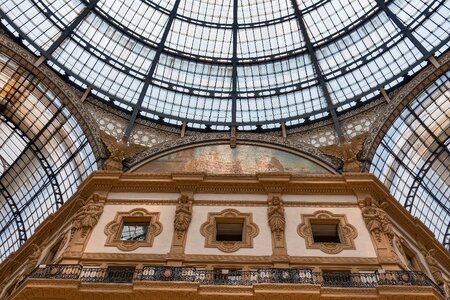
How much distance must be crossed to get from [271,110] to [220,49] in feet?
21.1

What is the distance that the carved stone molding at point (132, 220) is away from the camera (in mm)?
20625

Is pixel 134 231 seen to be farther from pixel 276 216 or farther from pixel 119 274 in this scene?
pixel 276 216

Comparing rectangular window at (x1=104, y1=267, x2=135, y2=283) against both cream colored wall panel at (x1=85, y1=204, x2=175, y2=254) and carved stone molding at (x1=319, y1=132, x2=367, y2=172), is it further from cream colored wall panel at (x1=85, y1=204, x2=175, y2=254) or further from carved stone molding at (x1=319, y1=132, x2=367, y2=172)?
carved stone molding at (x1=319, y1=132, x2=367, y2=172)

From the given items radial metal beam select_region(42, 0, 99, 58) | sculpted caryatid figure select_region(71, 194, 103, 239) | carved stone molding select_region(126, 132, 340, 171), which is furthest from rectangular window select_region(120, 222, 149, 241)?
radial metal beam select_region(42, 0, 99, 58)

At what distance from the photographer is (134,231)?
Result: 71.6 feet

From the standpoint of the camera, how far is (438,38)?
96.5ft

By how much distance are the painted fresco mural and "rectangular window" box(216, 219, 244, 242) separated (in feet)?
14.8

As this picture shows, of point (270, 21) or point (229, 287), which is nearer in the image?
point (229, 287)

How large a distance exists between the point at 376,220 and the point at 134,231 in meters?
11.7

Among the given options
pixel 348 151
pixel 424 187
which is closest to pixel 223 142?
pixel 348 151

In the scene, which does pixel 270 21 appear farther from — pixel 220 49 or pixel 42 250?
pixel 42 250

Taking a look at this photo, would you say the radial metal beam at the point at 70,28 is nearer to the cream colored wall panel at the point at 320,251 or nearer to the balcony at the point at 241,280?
the balcony at the point at 241,280

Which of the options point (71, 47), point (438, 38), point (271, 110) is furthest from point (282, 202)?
point (71, 47)

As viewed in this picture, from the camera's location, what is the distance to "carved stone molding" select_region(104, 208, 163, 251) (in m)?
20.6
